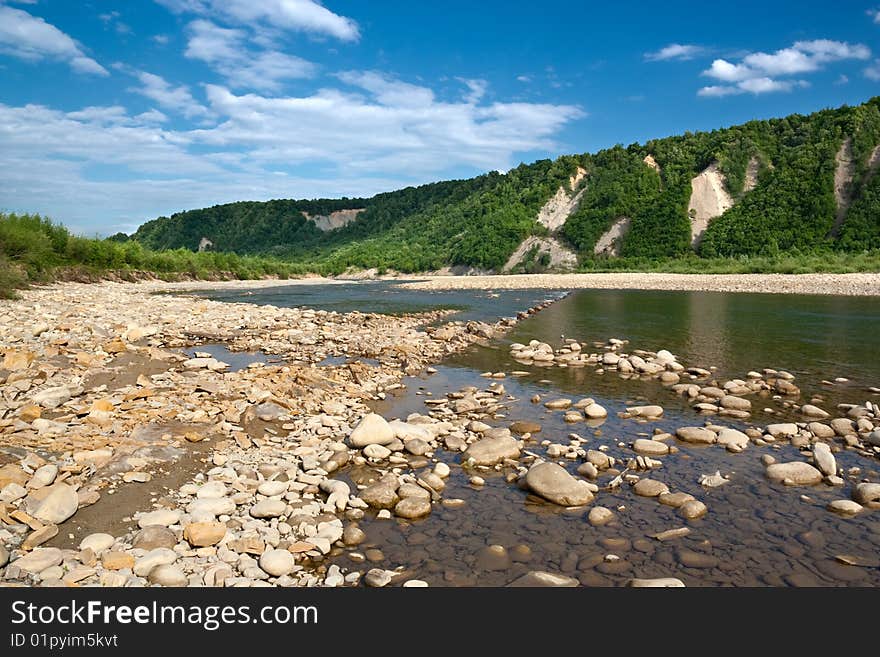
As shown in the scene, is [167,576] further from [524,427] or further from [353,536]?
[524,427]

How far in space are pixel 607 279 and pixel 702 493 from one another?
158 ft

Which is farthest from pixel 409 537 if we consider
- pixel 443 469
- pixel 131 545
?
pixel 131 545

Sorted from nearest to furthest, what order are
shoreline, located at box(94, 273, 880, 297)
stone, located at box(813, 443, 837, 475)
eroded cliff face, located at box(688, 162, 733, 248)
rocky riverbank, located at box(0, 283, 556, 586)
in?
rocky riverbank, located at box(0, 283, 556, 586) < stone, located at box(813, 443, 837, 475) < shoreline, located at box(94, 273, 880, 297) < eroded cliff face, located at box(688, 162, 733, 248)

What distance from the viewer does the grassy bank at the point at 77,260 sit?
1179 inches

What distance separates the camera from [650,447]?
7668 mm

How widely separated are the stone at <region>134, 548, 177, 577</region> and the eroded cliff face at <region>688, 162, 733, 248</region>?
75496mm

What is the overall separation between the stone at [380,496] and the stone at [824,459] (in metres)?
5.34

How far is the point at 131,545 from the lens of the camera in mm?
4766

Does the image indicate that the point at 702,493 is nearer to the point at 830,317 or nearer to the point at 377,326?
the point at 377,326

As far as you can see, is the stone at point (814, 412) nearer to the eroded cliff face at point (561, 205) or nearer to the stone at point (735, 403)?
the stone at point (735, 403)

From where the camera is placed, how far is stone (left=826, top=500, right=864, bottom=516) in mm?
5752

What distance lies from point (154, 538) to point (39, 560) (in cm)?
83

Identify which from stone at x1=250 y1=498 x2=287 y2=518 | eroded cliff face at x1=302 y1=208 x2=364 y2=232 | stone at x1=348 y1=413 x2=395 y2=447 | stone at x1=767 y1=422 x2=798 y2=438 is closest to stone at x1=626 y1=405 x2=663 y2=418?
stone at x1=767 y1=422 x2=798 y2=438

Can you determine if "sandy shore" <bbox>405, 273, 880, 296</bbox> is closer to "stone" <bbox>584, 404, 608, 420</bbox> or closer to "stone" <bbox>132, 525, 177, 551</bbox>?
"stone" <bbox>584, 404, 608, 420</bbox>
